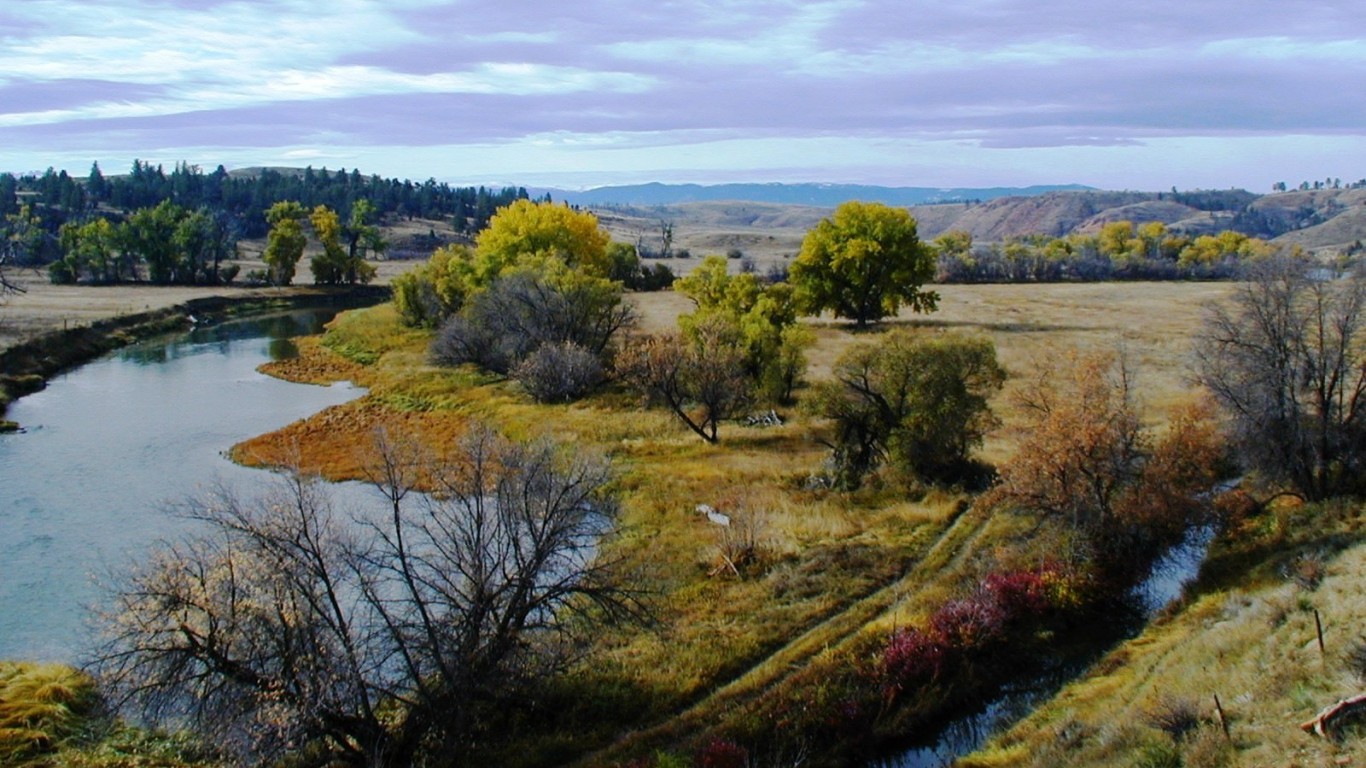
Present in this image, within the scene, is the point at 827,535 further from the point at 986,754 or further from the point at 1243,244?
the point at 1243,244

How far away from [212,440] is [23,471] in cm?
700

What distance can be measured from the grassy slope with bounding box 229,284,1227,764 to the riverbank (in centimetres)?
1368

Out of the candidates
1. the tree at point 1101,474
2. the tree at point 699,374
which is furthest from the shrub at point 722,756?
the tree at point 699,374

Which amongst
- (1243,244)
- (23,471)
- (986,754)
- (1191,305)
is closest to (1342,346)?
(986,754)

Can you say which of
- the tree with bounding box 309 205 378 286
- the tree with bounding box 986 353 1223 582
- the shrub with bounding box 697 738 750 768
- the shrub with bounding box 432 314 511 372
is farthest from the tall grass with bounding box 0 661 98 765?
the tree with bounding box 309 205 378 286

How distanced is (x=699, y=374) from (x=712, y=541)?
1177cm

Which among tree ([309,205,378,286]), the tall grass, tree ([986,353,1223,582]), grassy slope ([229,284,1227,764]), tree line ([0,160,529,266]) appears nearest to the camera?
the tall grass

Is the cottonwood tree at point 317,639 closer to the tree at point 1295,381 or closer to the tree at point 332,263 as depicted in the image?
the tree at point 1295,381

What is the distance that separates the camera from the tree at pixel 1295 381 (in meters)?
26.6

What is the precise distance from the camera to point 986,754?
712 inches

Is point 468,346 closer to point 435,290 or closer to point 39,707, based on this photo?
point 435,290

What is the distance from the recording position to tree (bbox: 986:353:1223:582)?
24422mm

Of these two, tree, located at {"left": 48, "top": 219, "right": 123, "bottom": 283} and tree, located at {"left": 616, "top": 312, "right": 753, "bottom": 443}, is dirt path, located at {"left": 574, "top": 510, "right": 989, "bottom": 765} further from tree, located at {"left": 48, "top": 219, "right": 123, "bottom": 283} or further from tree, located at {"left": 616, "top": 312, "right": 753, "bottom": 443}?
tree, located at {"left": 48, "top": 219, "right": 123, "bottom": 283}

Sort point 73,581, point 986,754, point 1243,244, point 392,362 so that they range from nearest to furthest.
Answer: point 986,754 < point 73,581 < point 392,362 < point 1243,244
